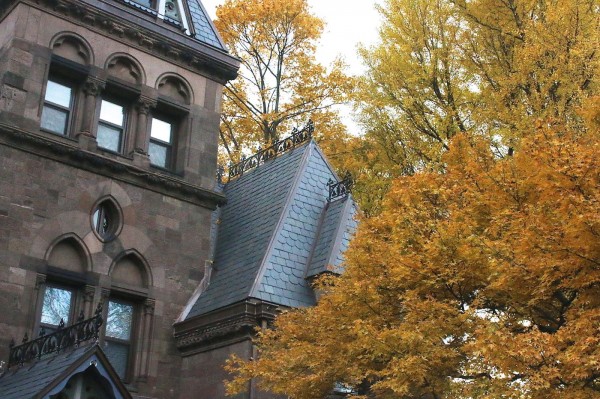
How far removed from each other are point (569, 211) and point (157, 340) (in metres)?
Answer: 10.9

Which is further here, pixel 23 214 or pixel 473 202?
pixel 23 214

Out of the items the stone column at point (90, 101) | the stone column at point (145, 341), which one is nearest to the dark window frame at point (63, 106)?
the stone column at point (90, 101)

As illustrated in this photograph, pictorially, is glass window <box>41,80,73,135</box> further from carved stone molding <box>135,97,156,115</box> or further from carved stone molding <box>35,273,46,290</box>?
carved stone molding <box>35,273,46,290</box>

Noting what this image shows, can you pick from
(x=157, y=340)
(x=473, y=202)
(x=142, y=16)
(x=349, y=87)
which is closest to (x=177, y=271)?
(x=157, y=340)

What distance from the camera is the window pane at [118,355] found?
18516 millimetres

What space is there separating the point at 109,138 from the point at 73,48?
229cm

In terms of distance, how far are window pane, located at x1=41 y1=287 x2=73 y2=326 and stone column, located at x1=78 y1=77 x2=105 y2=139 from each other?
372 cm

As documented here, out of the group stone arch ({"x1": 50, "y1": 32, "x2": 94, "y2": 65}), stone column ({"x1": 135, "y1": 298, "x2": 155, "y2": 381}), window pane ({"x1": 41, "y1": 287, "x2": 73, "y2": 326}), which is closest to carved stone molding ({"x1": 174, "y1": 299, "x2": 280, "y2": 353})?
stone column ({"x1": 135, "y1": 298, "x2": 155, "y2": 381})

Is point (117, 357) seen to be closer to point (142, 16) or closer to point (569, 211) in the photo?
point (142, 16)

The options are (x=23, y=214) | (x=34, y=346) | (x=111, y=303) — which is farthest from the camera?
(x=111, y=303)

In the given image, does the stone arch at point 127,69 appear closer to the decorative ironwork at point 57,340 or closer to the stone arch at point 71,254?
the stone arch at point 71,254

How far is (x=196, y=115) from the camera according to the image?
71.2 ft

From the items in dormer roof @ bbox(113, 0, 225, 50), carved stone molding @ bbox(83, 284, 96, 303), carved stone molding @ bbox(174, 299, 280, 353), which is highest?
dormer roof @ bbox(113, 0, 225, 50)

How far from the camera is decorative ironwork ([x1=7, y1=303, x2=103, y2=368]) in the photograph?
49.2 feet
